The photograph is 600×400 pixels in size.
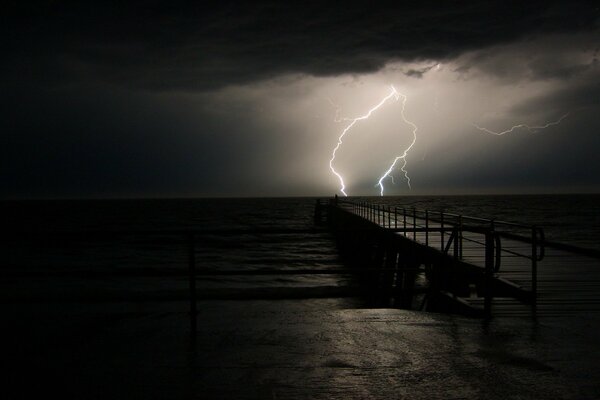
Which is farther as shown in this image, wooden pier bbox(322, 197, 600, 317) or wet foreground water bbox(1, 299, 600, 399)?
wooden pier bbox(322, 197, 600, 317)

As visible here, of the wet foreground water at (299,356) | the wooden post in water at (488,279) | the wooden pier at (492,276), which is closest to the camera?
the wet foreground water at (299,356)

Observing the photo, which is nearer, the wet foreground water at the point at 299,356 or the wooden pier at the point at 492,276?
the wet foreground water at the point at 299,356

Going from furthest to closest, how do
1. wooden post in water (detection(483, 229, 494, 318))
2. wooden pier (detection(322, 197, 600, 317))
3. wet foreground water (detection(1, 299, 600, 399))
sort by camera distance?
1. wooden pier (detection(322, 197, 600, 317))
2. wooden post in water (detection(483, 229, 494, 318))
3. wet foreground water (detection(1, 299, 600, 399))

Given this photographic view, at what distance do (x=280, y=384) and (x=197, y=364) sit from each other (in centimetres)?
79

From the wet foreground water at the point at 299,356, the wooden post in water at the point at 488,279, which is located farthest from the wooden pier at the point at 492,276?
the wet foreground water at the point at 299,356

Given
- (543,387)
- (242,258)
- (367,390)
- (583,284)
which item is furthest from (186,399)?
(242,258)

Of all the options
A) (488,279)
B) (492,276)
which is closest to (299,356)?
(488,279)

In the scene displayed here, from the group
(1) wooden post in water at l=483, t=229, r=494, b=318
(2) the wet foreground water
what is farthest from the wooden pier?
(2) the wet foreground water

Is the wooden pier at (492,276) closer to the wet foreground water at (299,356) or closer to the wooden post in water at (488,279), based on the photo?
the wooden post in water at (488,279)

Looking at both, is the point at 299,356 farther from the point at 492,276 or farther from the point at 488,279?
the point at 492,276

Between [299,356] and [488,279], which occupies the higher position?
[488,279]

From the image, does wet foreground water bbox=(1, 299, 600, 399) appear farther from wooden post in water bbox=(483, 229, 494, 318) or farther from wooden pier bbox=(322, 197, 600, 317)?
wooden pier bbox=(322, 197, 600, 317)

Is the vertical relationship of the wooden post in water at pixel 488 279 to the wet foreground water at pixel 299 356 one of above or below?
above

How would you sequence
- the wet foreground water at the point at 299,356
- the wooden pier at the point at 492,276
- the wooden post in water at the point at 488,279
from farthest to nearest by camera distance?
1. the wooden pier at the point at 492,276
2. the wooden post in water at the point at 488,279
3. the wet foreground water at the point at 299,356
